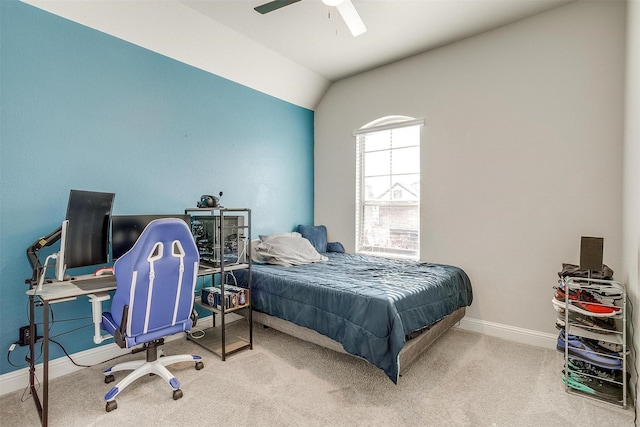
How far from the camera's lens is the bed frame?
86.5 inches

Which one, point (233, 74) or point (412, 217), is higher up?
point (233, 74)

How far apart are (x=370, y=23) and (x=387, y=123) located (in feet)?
4.00

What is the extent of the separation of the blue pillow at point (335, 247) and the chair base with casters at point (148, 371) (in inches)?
88.0

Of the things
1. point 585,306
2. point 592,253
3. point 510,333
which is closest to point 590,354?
point 585,306

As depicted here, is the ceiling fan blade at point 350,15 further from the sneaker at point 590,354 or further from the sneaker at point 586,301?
the sneaker at point 590,354

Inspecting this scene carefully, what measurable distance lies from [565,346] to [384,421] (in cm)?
139

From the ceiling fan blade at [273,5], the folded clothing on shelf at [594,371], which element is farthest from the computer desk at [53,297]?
the folded clothing on shelf at [594,371]

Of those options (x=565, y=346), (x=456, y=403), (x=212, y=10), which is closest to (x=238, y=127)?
(x=212, y=10)

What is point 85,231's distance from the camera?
2.18 m

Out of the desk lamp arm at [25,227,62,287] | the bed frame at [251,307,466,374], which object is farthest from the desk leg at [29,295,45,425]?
the bed frame at [251,307,466,374]

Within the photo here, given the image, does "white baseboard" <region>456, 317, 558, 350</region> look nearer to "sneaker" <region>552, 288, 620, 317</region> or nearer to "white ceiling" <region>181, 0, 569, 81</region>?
"sneaker" <region>552, 288, 620, 317</region>

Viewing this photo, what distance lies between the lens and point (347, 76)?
420cm

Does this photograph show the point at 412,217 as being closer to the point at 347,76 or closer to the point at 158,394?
the point at 347,76

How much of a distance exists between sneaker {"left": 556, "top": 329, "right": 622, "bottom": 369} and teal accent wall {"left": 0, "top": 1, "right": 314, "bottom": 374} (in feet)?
10.3
